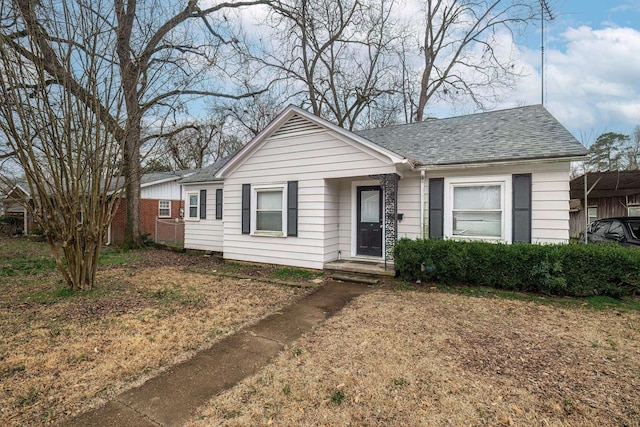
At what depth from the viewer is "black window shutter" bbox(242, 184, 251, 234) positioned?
898 cm

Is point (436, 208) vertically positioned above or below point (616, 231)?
above

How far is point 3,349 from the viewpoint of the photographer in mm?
3527

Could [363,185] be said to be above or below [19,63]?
below

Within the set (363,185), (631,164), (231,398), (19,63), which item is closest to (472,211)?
(363,185)

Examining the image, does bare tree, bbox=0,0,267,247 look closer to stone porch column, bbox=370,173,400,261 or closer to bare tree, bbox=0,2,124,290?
bare tree, bbox=0,2,124,290

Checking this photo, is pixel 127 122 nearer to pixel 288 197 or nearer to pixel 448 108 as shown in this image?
pixel 288 197

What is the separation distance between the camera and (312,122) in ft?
26.0

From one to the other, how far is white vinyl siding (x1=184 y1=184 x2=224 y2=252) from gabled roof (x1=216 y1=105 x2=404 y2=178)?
2.31m

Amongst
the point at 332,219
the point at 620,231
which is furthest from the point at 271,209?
the point at 620,231

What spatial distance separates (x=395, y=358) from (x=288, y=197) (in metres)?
5.71

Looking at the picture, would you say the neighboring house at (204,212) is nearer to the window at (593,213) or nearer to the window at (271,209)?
the window at (271,209)

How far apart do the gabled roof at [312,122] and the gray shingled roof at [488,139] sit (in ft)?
3.47

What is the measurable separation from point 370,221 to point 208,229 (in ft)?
21.7

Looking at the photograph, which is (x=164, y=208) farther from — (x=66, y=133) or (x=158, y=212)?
(x=66, y=133)
